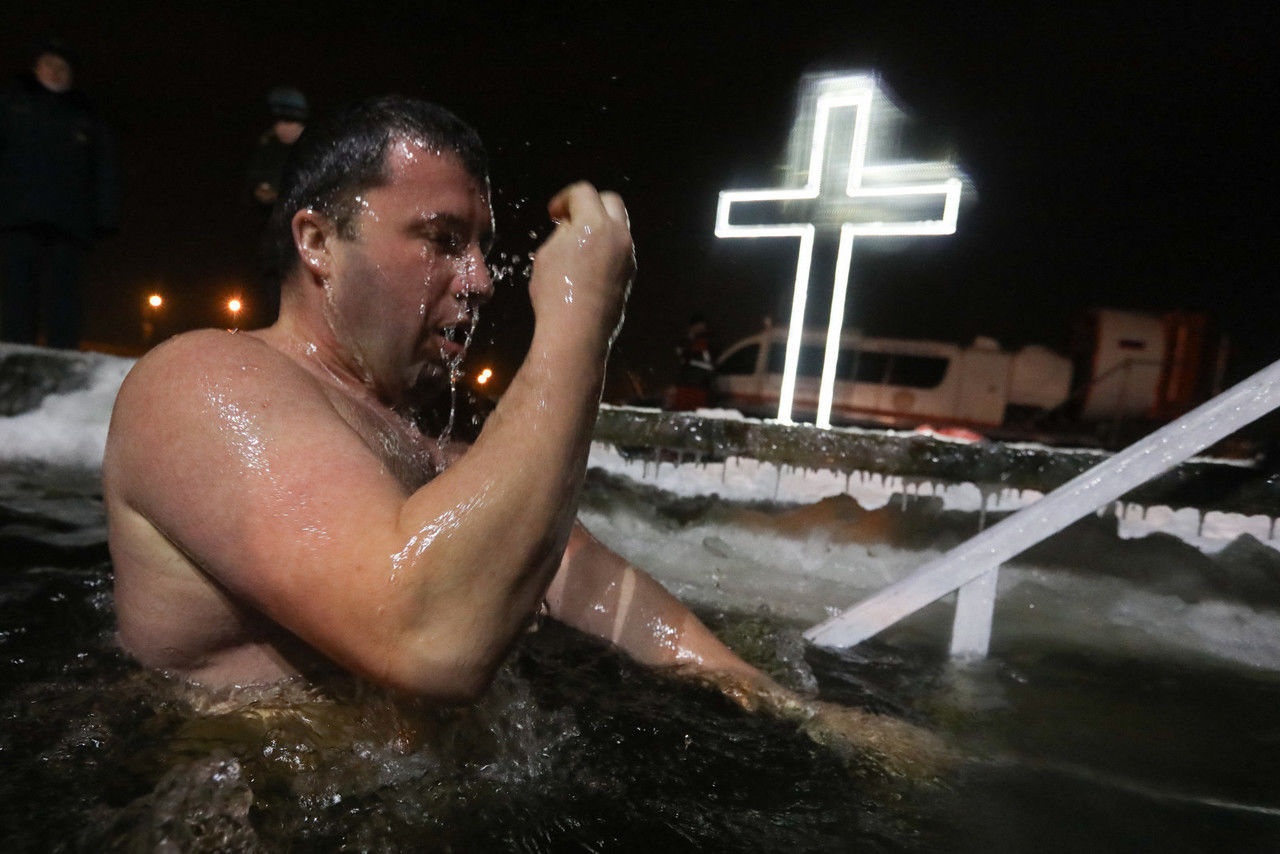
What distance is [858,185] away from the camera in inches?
281

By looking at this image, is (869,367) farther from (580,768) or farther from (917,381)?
(580,768)

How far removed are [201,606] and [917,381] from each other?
45.5 feet

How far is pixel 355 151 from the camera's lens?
1.54 metres

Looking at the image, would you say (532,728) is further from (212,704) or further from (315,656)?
(212,704)

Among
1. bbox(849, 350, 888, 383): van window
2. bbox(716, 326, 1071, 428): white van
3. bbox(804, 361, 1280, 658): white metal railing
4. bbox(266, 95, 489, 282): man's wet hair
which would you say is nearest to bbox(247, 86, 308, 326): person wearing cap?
bbox(266, 95, 489, 282): man's wet hair

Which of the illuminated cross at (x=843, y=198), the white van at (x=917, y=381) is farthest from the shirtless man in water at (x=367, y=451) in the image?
the white van at (x=917, y=381)

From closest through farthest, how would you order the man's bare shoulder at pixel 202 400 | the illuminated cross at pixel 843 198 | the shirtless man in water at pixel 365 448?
the shirtless man in water at pixel 365 448 → the man's bare shoulder at pixel 202 400 → the illuminated cross at pixel 843 198

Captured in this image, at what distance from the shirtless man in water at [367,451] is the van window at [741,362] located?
482 inches

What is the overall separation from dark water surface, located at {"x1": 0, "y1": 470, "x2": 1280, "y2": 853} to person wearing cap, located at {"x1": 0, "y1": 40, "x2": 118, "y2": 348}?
141 inches

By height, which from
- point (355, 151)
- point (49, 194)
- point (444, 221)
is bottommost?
point (444, 221)

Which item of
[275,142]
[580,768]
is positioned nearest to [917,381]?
[275,142]

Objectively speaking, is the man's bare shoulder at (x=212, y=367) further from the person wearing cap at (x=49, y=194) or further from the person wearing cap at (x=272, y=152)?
the person wearing cap at (x=49, y=194)

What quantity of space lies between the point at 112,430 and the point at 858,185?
691 centimetres

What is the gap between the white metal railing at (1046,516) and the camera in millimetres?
2139
